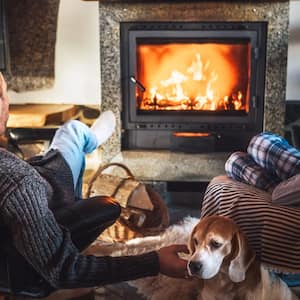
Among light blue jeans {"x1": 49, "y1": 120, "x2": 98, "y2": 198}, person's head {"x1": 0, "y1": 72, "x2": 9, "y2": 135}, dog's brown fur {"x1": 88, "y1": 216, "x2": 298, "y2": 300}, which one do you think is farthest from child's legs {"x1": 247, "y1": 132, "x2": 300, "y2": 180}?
person's head {"x1": 0, "y1": 72, "x2": 9, "y2": 135}

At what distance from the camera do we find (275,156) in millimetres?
1771

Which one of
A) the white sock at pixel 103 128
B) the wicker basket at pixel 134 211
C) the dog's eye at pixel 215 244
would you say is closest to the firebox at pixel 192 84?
the wicker basket at pixel 134 211

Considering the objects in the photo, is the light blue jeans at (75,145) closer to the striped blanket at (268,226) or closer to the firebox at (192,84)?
the striped blanket at (268,226)

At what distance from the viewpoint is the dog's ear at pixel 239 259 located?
4.80 ft

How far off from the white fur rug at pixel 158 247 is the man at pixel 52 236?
58cm

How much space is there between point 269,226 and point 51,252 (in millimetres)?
633

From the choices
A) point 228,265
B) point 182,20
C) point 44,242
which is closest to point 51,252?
point 44,242

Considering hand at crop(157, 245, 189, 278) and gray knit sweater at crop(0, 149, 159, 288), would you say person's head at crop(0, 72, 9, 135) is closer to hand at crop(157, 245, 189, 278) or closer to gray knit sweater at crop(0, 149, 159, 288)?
gray knit sweater at crop(0, 149, 159, 288)

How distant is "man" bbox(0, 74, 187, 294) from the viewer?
1.20 metres

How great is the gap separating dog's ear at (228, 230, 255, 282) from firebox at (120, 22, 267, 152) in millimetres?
1727

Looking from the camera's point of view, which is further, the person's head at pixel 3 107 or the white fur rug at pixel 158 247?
the white fur rug at pixel 158 247

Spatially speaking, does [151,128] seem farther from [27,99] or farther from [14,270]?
[14,270]

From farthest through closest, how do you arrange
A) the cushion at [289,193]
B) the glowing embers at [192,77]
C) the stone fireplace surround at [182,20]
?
the glowing embers at [192,77]
the stone fireplace surround at [182,20]
the cushion at [289,193]

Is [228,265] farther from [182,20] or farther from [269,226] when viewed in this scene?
[182,20]
